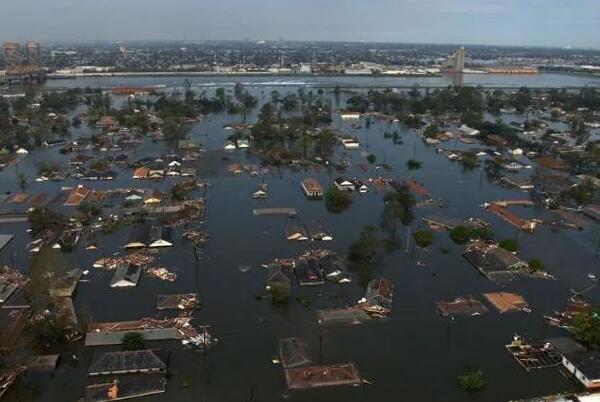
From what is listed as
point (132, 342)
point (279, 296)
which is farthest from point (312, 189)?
point (132, 342)

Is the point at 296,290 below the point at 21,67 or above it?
below

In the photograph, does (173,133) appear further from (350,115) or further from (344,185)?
(350,115)

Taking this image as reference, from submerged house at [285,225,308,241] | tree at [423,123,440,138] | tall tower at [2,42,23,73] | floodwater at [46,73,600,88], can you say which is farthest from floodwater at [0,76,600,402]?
tall tower at [2,42,23,73]

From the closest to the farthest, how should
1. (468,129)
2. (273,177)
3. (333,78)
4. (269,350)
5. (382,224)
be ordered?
(269,350), (382,224), (273,177), (468,129), (333,78)

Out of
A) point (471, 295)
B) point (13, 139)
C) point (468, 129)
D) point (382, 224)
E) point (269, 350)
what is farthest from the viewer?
point (468, 129)

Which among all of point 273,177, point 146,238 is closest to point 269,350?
point 146,238

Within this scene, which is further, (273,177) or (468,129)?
(468,129)

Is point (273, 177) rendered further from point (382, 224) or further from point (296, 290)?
point (296, 290)
